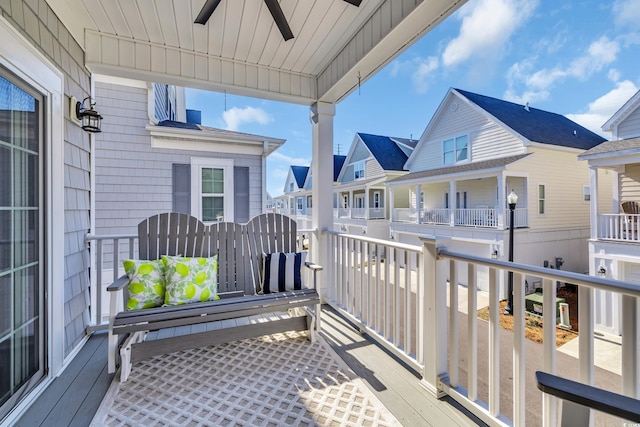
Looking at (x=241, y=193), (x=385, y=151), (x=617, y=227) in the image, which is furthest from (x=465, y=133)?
(x=241, y=193)

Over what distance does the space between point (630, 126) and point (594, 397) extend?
28.8 feet

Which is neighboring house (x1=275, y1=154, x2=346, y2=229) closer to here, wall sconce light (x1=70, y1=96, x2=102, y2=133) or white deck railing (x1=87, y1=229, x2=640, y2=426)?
white deck railing (x1=87, y1=229, x2=640, y2=426)

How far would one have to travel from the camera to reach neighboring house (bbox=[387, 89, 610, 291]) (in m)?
8.86

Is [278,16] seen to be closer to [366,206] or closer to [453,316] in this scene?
[453,316]

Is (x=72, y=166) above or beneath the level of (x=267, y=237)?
above

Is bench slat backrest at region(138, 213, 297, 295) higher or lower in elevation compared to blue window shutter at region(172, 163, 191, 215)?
lower

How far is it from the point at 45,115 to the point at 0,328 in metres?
1.39

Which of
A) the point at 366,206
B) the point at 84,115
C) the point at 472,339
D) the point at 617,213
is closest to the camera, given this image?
the point at 472,339

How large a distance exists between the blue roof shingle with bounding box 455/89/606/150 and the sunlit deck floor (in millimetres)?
9541

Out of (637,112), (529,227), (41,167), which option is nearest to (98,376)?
(41,167)

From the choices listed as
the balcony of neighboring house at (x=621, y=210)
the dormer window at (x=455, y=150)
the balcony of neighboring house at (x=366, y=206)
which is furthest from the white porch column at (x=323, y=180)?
the balcony of neighboring house at (x=366, y=206)

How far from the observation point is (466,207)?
11.1m

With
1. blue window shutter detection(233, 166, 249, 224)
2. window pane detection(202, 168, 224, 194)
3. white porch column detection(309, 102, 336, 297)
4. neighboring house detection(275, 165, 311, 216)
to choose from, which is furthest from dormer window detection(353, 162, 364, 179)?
white porch column detection(309, 102, 336, 297)

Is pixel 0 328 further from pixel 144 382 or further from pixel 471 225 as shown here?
pixel 471 225
